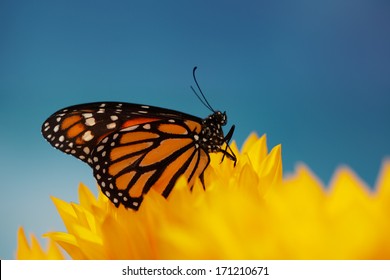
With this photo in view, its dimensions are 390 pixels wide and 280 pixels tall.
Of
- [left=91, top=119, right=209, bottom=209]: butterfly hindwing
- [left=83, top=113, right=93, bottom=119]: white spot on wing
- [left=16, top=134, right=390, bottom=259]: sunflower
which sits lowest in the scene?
[left=16, top=134, right=390, bottom=259]: sunflower

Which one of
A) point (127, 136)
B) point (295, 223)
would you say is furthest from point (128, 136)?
point (295, 223)

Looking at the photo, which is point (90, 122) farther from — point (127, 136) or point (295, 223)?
point (295, 223)

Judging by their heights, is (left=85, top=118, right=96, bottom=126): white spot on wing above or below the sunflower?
above

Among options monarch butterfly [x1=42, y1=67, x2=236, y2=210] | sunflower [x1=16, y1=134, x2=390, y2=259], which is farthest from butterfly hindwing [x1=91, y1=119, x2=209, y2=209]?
sunflower [x1=16, y1=134, x2=390, y2=259]

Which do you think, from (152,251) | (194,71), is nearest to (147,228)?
(152,251)

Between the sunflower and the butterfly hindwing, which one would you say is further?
the butterfly hindwing

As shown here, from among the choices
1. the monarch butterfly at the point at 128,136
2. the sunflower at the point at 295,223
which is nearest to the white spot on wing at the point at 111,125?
the monarch butterfly at the point at 128,136

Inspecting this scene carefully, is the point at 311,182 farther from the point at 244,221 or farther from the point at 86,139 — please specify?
the point at 86,139

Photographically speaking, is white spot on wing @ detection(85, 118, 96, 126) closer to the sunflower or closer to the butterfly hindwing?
the butterfly hindwing
